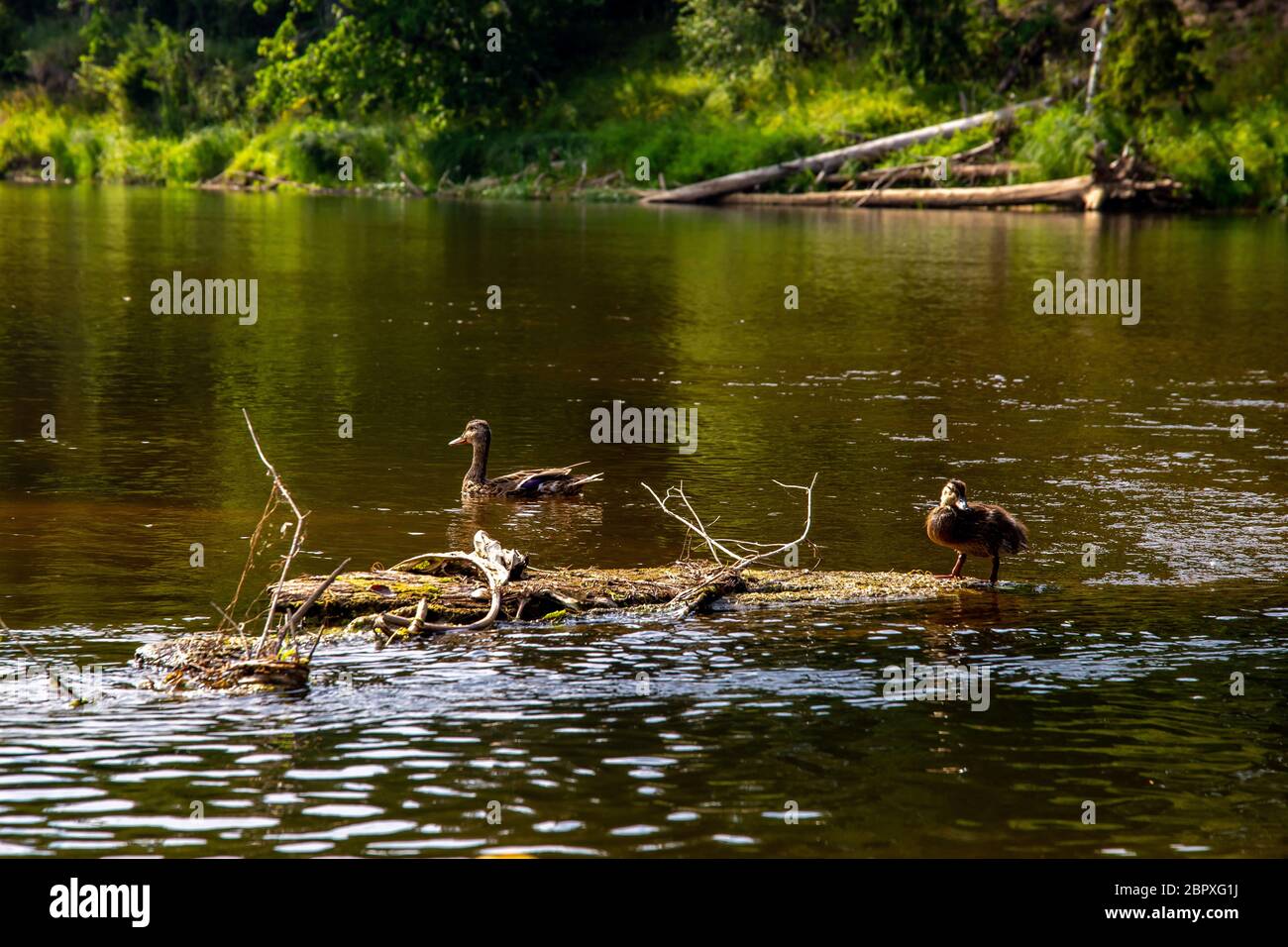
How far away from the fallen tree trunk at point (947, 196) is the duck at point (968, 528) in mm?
35506

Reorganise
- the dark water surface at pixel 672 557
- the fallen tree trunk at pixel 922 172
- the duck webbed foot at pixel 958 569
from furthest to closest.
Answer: the fallen tree trunk at pixel 922 172 < the duck webbed foot at pixel 958 569 < the dark water surface at pixel 672 557

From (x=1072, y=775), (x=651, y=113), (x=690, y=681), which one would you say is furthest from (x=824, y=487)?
(x=651, y=113)

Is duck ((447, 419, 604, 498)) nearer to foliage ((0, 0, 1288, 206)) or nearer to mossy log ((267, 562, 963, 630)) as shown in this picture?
mossy log ((267, 562, 963, 630))

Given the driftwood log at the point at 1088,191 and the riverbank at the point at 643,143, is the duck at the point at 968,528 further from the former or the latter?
the riverbank at the point at 643,143

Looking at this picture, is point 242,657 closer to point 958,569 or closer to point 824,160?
point 958,569

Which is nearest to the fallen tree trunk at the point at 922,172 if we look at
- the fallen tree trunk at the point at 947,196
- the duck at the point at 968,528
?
the fallen tree trunk at the point at 947,196

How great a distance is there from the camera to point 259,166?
61.6 meters

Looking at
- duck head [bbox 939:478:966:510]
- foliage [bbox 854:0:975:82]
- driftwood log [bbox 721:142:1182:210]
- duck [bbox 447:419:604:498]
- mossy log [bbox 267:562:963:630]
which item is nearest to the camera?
mossy log [bbox 267:562:963:630]

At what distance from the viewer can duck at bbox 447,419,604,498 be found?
45.3 feet

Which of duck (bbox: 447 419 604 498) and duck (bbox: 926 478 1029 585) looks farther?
duck (bbox: 447 419 604 498)

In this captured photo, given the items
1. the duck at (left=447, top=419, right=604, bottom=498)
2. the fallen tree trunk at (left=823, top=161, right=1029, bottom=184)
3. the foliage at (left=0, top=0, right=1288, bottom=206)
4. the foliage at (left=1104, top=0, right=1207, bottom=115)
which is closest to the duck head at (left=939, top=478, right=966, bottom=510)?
the duck at (left=447, top=419, right=604, bottom=498)

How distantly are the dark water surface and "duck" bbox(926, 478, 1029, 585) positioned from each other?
296mm

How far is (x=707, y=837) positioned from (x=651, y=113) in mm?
52605

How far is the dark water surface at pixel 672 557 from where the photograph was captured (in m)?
7.44
